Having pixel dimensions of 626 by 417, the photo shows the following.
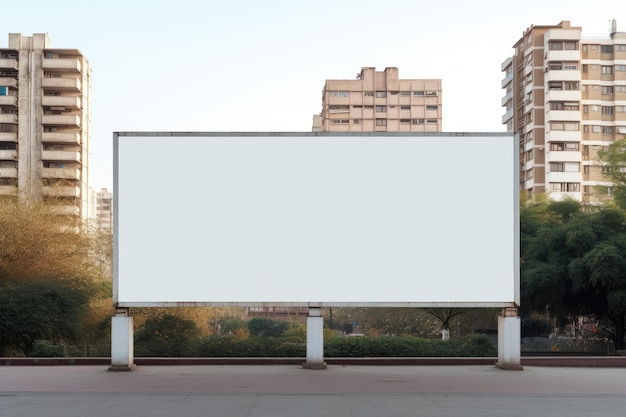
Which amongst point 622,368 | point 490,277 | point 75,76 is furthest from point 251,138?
point 75,76

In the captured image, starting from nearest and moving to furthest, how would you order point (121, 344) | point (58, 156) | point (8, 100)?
point (121, 344), point (8, 100), point (58, 156)

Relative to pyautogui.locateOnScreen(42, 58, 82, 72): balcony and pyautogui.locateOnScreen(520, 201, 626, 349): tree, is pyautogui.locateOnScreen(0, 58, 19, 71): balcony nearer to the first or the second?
pyautogui.locateOnScreen(42, 58, 82, 72): balcony

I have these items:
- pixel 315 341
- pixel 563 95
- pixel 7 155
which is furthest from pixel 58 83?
pixel 315 341

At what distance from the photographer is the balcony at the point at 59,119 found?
78562 millimetres

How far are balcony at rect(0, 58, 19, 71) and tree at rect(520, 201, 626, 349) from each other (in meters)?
60.4

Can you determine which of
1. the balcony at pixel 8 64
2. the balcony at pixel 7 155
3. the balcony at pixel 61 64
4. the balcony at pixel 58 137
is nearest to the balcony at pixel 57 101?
the balcony at pixel 58 137

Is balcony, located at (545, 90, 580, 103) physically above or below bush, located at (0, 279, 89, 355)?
above

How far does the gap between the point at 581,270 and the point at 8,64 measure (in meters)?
64.3

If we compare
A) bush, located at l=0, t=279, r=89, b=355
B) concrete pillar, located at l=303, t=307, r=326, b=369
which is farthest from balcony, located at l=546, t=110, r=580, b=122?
concrete pillar, located at l=303, t=307, r=326, b=369

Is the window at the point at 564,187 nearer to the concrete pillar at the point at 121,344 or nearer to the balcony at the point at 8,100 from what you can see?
the balcony at the point at 8,100

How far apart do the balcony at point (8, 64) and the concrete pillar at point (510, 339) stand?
6617 cm

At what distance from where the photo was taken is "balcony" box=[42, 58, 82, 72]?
78.8m

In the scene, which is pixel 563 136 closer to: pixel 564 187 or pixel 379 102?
pixel 564 187

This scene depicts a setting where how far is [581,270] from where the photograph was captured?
1129 inches
